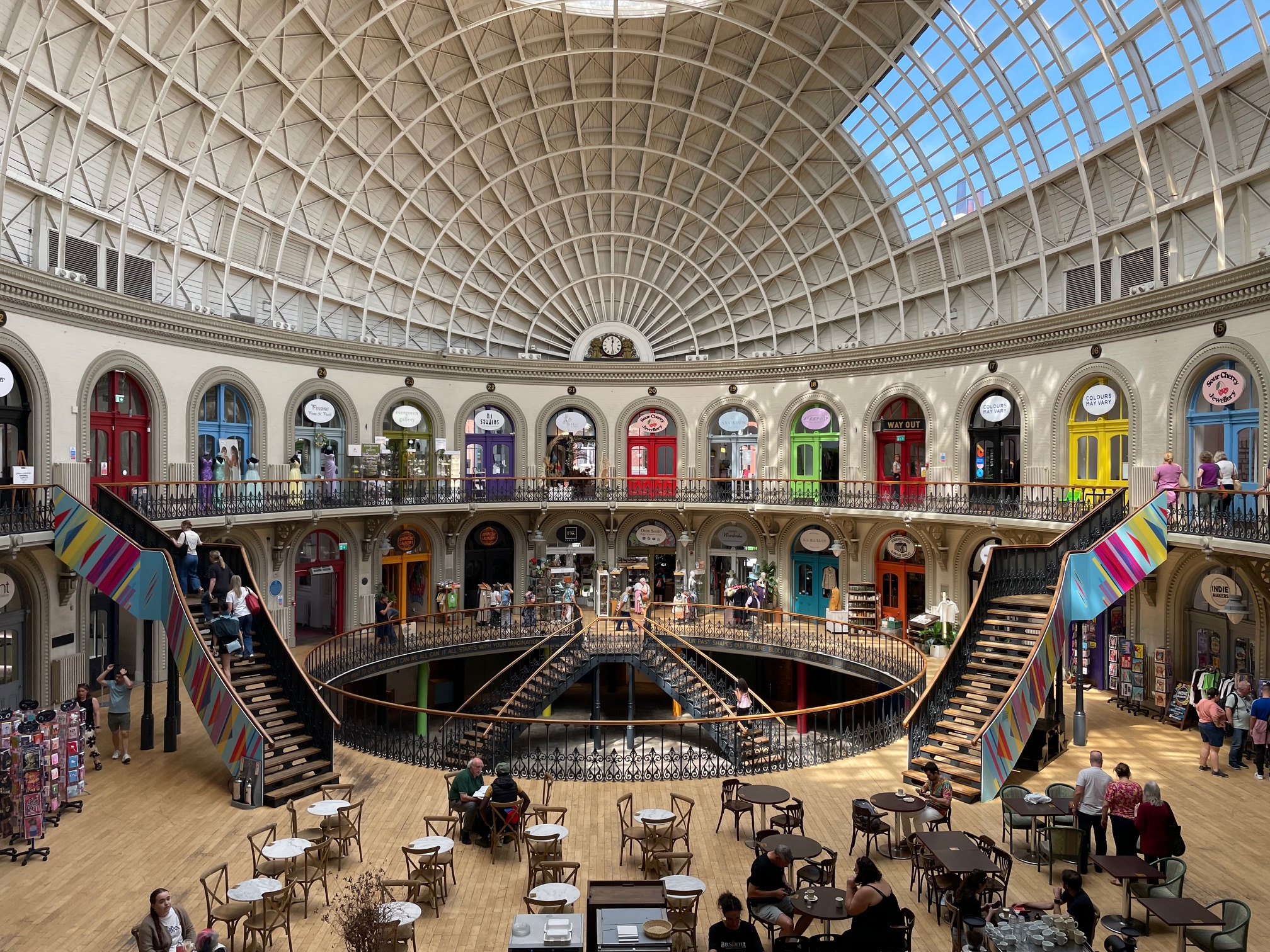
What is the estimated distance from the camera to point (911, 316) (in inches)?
1120

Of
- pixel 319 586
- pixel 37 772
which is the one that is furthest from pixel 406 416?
pixel 37 772

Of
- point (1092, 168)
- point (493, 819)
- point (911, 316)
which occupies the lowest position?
point (493, 819)

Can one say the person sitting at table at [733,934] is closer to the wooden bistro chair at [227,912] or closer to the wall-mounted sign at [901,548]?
the wooden bistro chair at [227,912]

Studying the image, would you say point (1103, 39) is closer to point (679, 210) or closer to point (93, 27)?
point (679, 210)

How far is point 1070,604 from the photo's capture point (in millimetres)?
16125

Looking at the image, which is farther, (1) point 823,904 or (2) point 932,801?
(2) point 932,801

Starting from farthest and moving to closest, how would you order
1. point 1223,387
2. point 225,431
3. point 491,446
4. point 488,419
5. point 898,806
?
point 491,446 < point 488,419 < point 225,431 < point 1223,387 < point 898,806

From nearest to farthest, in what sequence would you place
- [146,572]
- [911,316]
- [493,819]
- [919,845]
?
[919,845], [493,819], [146,572], [911,316]

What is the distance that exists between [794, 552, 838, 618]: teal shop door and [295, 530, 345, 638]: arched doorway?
16424mm

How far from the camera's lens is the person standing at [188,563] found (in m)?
16.0

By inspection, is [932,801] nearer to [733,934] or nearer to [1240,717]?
[733,934]

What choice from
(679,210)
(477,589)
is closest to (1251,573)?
(679,210)

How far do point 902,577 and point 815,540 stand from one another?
131 inches

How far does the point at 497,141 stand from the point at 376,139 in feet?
14.1
